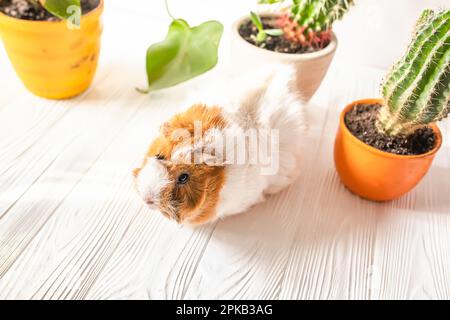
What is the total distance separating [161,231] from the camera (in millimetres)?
797

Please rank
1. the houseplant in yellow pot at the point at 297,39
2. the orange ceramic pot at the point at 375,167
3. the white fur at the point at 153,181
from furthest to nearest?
the houseplant in yellow pot at the point at 297,39
the orange ceramic pot at the point at 375,167
the white fur at the point at 153,181

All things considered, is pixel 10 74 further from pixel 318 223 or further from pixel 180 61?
pixel 318 223

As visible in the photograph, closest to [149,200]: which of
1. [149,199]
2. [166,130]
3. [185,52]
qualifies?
[149,199]

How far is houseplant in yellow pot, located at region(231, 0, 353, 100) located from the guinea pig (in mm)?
82

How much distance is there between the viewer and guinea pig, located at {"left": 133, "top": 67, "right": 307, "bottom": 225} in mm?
687

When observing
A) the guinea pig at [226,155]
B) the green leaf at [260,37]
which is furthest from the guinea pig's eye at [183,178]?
the green leaf at [260,37]

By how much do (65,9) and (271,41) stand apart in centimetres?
43

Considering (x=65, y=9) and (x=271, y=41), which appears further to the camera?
(x=271, y=41)

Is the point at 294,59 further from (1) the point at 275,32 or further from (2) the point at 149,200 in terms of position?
(2) the point at 149,200

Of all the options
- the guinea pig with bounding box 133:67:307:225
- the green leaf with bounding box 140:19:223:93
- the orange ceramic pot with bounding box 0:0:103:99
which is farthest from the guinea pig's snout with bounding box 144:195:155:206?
the orange ceramic pot with bounding box 0:0:103:99

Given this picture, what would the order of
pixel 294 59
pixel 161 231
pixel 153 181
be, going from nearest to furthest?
pixel 153 181, pixel 161 231, pixel 294 59

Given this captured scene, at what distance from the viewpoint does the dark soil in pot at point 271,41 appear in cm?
97

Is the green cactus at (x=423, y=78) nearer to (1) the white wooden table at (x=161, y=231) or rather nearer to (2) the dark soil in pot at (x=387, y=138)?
(2) the dark soil in pot at (x=387, y=138)

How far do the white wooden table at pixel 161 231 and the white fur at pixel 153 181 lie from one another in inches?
5.0
